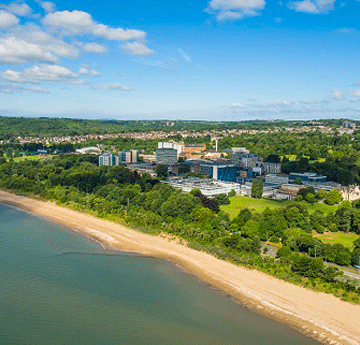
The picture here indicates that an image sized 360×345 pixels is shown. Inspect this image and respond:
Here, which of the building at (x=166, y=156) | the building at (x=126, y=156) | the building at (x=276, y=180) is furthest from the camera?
the building at (x=126, y=156)

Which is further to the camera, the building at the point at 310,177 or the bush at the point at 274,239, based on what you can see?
the building at the point at 310,177

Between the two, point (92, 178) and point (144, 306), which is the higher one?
point (92, 178)

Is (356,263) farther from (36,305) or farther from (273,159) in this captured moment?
(273,159)

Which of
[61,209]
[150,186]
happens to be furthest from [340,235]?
[61,209]

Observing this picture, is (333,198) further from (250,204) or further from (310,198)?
(250,204)

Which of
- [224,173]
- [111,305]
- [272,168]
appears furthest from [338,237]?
[272,168]

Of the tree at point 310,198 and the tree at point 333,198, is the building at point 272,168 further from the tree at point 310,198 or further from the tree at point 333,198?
the tree at point 333,198

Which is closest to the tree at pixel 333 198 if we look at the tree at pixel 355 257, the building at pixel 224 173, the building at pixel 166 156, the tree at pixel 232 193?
the tree at pixel 232 193
